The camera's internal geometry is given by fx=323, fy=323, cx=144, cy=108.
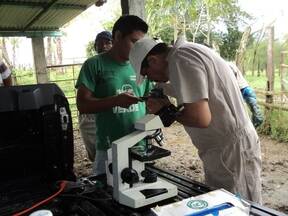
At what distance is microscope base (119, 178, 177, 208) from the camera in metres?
1.26

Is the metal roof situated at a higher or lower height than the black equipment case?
higher

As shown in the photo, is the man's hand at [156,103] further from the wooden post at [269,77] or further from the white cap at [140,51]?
the wooden post at [269,77]

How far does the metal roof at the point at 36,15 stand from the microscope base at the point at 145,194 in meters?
4.10

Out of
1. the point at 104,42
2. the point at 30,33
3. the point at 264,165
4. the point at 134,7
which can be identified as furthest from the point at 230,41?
the point at 134,7

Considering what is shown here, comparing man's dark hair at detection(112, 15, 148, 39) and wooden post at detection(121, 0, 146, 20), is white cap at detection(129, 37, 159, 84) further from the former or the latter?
wooden post at detection(121, 0, 146, 20)

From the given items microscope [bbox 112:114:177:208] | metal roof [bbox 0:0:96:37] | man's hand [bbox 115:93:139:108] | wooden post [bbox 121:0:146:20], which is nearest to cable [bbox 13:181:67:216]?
microscope [bbox 112:114:177:208]

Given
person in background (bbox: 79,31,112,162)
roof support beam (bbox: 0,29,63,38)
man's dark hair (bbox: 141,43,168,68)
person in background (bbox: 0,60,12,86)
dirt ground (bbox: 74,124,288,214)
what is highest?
roof support beam (bbox: 0,29,63,38)

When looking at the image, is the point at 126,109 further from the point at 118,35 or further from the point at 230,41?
the point at 230,41

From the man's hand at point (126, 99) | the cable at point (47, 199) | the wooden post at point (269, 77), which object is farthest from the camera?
the wooden post at point (269, 77)

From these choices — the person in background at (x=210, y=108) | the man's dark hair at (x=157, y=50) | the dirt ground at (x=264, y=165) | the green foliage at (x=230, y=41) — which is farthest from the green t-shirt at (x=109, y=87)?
the green foliage at (x=230, y=41)

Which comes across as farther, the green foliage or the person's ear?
the green foliage

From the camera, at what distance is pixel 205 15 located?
27.3 feet

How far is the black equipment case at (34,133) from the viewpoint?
4.44 ft

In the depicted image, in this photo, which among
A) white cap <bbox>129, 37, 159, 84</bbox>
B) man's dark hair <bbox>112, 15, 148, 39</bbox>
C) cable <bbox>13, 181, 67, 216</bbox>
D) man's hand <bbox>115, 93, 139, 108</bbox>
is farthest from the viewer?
man's dark hair <bbox>112, 15, 148, 39</bbox>
